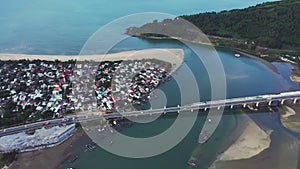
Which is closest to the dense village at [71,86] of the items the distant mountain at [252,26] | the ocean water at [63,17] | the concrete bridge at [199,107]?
the concrete bridge at [199,107]

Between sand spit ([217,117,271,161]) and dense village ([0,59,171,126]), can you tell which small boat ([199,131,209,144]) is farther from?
dense village ([0,59,171,126])

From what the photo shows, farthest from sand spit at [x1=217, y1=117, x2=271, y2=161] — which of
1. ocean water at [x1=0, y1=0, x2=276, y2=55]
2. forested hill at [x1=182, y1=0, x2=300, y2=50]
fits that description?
ocean water at [x1=0, y1=0, x2=276, y2=55]

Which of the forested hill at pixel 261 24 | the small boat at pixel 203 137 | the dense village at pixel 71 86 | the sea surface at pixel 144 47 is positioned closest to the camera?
the sea surface at pixel 144 47

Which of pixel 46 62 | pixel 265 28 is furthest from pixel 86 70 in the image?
pixel 265 28

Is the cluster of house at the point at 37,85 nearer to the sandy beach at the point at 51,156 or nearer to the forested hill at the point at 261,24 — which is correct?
the sandy beach at the point at 51,156

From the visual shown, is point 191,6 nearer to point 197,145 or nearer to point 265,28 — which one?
point 265,28

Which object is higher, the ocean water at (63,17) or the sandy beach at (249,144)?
the ocean water at (63,17)

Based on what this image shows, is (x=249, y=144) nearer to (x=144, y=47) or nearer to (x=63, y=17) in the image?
(x=144, y=47)
